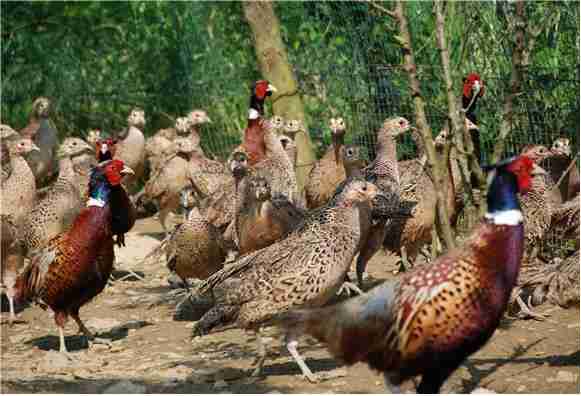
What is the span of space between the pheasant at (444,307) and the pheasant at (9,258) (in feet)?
15.6

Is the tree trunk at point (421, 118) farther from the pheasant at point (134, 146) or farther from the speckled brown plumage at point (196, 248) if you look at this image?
the pheasant at point (134, 146)

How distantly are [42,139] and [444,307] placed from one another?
9.86m

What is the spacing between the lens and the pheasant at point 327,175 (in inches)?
392

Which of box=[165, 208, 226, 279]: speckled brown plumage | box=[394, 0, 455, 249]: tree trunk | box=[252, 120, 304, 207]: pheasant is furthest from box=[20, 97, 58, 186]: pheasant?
box=[394, 0, 455, 249]: tree trunk

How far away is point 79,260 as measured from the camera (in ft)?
25.4

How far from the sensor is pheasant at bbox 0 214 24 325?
912 cm

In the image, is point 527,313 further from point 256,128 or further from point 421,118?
point 256,128

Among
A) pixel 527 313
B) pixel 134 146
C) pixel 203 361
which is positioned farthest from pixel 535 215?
pixel 134 146

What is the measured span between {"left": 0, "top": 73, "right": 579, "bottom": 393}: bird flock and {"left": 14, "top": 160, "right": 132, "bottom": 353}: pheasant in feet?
0.03

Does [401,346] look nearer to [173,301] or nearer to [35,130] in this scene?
[173,301]

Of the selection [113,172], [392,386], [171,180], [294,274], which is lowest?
[392,386]

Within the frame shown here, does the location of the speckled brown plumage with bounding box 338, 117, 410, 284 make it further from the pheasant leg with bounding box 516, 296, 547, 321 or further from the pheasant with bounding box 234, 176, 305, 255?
the pheasant leg with bounding box 516, 296, 547, 321

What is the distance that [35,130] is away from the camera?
13.8 metres

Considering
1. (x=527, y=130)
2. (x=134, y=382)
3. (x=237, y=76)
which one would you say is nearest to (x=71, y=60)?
(x=237, y=76)
